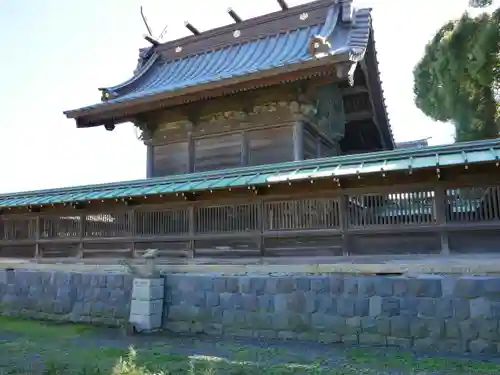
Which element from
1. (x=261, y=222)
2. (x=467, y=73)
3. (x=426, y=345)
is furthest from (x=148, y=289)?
(x=467, y=73)

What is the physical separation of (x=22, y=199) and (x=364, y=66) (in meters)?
10.7

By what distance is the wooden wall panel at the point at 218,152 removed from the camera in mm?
12516

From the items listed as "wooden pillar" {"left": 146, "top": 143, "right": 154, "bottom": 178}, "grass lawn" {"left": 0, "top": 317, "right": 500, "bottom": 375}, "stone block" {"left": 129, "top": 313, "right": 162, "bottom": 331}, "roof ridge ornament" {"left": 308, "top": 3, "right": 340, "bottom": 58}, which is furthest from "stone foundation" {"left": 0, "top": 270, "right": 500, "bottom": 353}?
"roof ridge ornament" {"left": 308, "top": 3, "right": 340, "bottom": 58}

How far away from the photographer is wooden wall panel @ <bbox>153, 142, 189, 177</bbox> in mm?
13258

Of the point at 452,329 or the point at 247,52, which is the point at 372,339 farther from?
the point at 247,52

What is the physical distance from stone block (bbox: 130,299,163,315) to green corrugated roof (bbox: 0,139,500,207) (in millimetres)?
2399

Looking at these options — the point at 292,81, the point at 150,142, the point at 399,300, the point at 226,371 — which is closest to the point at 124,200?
the point at 150,142

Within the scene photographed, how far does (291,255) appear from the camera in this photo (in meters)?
9.25

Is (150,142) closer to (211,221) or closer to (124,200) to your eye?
(124,200)

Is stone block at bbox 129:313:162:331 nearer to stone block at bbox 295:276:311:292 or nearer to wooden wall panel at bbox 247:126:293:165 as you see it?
stone block at bbox 295:276:311:292

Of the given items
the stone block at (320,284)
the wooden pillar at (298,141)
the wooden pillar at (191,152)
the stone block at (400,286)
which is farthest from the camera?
the wooden pillar at (191,152)

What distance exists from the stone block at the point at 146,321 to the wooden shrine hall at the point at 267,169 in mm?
1509

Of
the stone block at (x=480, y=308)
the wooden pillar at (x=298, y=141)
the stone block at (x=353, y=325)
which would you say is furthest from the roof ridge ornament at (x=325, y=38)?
the stone block at (x=480, y=308)

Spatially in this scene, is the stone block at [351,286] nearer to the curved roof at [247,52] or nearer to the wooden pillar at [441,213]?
the wooden pillar at [441,213]
